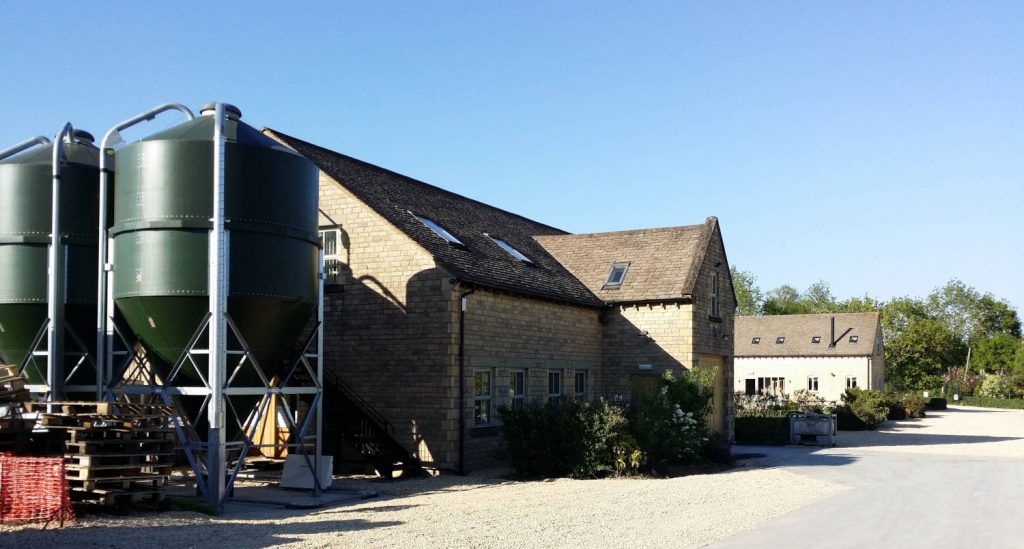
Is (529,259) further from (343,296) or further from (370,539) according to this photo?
(370,539)

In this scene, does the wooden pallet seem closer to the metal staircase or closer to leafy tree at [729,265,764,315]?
the metal staircase

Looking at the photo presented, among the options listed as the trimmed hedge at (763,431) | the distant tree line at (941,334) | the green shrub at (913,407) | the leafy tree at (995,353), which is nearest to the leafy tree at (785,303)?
the distant tree line at (941,334)

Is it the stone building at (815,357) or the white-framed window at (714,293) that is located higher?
the white-framed window at (714,293)

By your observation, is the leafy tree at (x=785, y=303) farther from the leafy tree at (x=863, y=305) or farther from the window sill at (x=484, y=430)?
the window sill at (x=484, y=430)

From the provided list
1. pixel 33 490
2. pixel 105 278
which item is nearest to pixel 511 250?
pixel 105 278

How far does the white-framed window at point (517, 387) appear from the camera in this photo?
22.2 meters

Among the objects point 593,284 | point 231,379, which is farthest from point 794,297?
point 231,379

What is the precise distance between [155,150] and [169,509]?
5664mm

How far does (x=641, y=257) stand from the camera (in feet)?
93.8

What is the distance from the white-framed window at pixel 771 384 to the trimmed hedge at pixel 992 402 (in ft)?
71.3

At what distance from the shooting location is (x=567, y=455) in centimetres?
1930

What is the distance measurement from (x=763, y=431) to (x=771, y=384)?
29.4 meters

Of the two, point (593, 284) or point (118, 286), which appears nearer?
point (118, 286)

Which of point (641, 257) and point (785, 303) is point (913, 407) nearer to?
point (641, 257)
